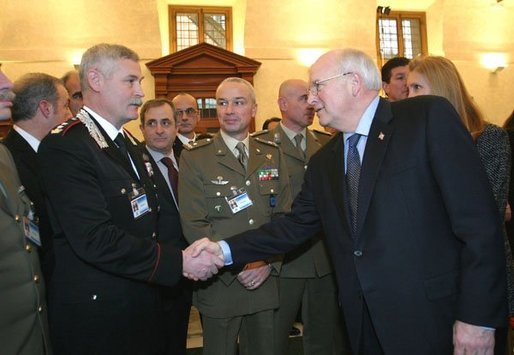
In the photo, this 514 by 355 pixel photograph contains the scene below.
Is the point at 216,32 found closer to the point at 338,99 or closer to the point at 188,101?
the point at 188,101

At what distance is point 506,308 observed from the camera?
5.47 feet

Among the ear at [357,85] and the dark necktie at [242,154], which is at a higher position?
the ear at [357,85]

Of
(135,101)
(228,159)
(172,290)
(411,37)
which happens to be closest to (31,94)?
(135,101)

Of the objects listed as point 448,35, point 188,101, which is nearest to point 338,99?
point 188,101

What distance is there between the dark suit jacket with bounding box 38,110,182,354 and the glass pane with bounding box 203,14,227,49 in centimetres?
747

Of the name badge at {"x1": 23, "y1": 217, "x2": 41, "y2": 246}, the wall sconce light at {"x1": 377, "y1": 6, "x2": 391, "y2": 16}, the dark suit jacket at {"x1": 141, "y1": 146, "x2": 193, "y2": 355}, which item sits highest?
the wall sconce light at {"x1": 377, "y1": 6, "x2": 391, "y2": 16}

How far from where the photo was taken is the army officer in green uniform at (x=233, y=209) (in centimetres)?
268

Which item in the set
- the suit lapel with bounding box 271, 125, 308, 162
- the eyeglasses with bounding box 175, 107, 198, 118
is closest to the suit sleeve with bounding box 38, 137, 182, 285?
the suit lapel with bounding box 271, 125, 308, 162

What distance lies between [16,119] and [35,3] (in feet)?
21.2

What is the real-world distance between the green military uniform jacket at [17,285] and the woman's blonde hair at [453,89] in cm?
202

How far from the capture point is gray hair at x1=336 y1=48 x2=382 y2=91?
2043 mm

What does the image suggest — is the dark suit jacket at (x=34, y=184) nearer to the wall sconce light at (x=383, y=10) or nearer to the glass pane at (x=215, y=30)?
the glass pane at (x=215, y=30)

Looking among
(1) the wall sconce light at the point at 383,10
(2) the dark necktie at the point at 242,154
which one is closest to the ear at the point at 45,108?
(2) the dark necktie at the point at 242,154

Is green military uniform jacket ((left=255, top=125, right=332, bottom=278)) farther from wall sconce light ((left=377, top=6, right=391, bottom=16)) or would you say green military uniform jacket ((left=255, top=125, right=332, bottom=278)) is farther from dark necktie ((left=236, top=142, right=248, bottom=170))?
wall sconce light ((left=377, top=6, right=391, bottom=16))
